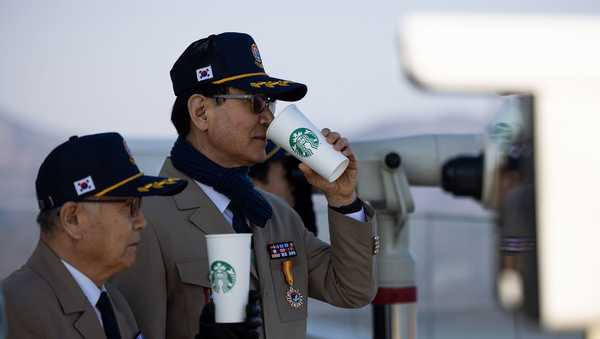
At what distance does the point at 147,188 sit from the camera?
2.22 m

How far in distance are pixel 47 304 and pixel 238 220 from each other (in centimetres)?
56

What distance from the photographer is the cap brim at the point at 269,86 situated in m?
2.45

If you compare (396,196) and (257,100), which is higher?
(257,100)

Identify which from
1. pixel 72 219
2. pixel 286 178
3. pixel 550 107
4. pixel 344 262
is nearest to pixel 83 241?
pixel 72 219

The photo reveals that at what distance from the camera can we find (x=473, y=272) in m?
8.37

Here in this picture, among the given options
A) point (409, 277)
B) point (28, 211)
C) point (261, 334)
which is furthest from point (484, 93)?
point (28, 211)

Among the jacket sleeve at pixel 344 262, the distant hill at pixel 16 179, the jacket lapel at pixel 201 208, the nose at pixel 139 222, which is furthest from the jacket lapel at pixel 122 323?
the distant hill at pixel 16 179

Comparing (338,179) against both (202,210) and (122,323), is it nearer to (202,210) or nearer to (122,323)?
(202,210)

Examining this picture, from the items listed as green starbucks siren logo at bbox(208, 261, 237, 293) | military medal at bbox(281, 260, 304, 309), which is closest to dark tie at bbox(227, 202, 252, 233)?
military medal at bbox(281, 260, 304, 309)

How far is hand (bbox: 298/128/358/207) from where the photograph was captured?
7.59 ft

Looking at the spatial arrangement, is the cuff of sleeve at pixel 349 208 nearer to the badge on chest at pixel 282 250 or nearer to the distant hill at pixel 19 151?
the badge on chest at pixel 282 250

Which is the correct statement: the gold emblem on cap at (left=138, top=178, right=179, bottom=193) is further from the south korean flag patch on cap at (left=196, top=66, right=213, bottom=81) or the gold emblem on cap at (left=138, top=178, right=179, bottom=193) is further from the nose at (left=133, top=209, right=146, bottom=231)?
the south korean flag patch on cap at (left=196, top=66, right=213, bottom=81)

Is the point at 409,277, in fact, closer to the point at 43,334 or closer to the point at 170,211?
the point at 170,211

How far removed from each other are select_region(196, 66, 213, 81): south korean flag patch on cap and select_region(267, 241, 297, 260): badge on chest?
0.42 m
